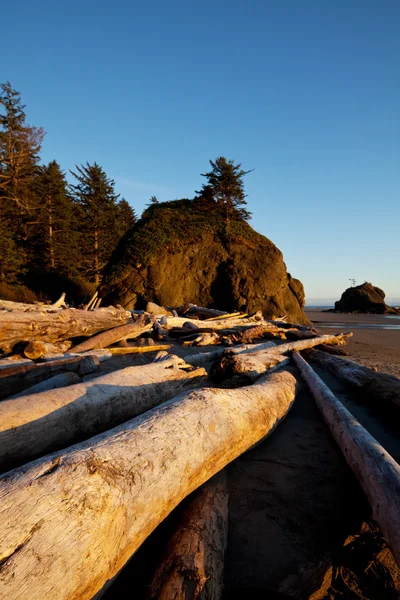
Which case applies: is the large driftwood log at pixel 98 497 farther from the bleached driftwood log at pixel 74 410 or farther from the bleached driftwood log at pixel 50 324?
the bleached driftwood log at pixel 50 324

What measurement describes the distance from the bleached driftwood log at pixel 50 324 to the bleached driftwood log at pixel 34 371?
79.5 inches

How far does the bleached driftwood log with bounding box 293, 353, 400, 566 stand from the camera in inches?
66.0

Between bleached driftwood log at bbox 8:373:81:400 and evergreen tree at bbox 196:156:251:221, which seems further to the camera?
evergreen tree at bbox 196:156:251:221

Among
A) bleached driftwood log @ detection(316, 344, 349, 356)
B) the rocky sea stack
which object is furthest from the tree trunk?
the rocky sea stack

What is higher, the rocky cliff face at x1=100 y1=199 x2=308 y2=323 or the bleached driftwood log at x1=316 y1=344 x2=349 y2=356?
the rocky cliff face at x1=100 y1=199 x2=308 y2=323

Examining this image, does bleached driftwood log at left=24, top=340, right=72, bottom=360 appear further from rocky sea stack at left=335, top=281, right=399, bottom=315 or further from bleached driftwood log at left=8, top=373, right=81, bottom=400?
rocky sea stack at left=335, top=281, right=399, bottom=315

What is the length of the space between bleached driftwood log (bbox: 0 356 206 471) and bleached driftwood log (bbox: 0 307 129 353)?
3461mm

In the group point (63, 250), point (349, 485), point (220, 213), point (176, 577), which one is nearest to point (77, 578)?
point (176, 577)

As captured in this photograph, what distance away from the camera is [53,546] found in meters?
1.24

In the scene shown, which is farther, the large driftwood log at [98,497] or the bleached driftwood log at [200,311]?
the bleached driftwood log at [200,311]

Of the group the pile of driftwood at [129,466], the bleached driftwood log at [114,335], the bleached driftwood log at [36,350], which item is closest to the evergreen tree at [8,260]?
the bleached driftwood log at [114,335]

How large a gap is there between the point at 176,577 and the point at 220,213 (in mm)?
23158

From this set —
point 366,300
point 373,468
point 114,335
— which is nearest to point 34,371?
point 114,335

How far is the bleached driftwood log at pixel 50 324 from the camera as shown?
18.9ft
